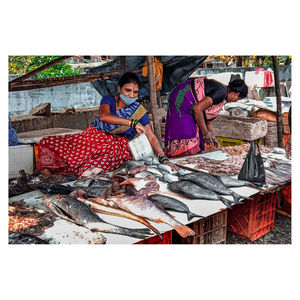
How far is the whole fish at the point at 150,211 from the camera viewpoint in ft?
8.68

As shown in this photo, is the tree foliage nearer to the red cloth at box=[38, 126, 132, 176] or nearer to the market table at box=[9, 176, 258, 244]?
the red cloth at box=[38, 126, 132, 176]

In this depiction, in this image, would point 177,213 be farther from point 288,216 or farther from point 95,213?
point 288,216

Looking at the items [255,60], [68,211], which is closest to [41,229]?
[68,211]

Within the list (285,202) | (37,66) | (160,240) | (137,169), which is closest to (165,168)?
(137,169)

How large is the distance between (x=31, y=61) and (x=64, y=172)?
1486 mm

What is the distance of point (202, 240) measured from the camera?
3066 millimetres

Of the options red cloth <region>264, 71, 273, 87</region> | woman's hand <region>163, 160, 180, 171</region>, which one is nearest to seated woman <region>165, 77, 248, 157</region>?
woman's hand <region>163, 160, 180, 171</region>

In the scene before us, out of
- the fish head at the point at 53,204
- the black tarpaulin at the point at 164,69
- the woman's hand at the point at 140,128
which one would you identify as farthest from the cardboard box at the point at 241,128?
the fish head at the point at 53,204

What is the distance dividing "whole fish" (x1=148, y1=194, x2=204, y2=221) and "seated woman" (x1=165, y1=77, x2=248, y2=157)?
1.81 metres

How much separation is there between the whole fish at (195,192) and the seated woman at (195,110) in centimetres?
156

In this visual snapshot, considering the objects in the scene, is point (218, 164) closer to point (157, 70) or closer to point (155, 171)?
point (155, 171)

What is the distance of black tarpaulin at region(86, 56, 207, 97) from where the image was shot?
4.61 metres

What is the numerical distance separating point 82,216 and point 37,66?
2587 millimetres

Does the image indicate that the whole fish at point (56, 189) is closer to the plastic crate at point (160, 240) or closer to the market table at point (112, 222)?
the market table at point (112, 222)
